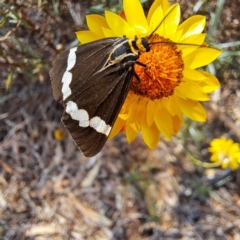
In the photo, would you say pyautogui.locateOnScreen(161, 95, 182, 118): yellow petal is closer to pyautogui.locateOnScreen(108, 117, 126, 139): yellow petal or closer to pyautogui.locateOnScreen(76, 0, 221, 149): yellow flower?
pyautogui.locateOnScreen(76, 0, 221, 149): yellow flower

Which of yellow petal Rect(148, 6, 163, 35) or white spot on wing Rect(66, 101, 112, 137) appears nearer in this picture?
white spot on wing Rect(66, 101, 112, 137)

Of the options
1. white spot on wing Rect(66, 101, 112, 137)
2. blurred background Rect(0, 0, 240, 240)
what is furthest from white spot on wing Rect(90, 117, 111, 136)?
blurred background Rect(0, 0, 240, 240)

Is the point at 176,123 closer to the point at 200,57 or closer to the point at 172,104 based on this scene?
the point at 172,104

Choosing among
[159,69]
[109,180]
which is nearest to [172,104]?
[159,69]

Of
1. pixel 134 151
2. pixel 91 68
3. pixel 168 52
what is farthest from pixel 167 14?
pixel 134 151

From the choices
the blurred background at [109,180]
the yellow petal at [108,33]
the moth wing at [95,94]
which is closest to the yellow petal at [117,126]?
the moth wing at [95,94]
